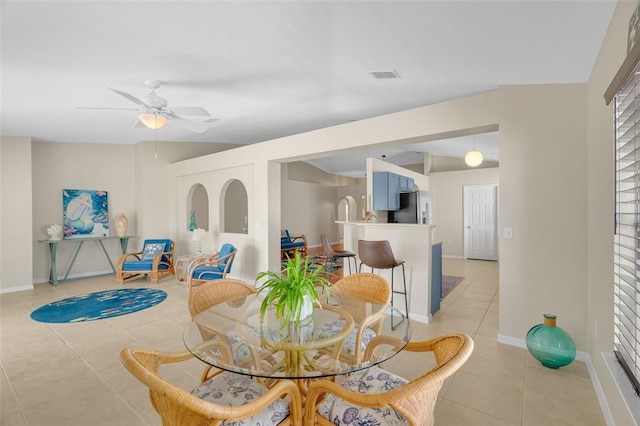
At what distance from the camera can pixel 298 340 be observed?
5.29 feet

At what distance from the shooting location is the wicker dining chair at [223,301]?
5.16 feet

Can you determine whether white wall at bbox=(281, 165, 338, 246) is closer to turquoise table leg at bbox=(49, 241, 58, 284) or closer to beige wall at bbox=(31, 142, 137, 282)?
beige wall at bbox=(31, 142, 137, 282)

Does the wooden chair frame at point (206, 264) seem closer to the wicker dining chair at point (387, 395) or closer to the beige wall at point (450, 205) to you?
the wicker dining chair at point (387, 395)

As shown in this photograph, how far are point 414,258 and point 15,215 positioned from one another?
6640mm

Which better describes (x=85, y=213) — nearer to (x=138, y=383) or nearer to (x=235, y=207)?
(x=235, y=207)

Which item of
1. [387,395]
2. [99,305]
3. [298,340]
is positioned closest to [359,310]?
[298,340]

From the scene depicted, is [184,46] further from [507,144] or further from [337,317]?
[507,144]

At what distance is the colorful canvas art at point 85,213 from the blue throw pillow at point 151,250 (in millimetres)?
1233

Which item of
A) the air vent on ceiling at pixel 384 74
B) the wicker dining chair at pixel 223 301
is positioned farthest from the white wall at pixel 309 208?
the wicker dining chair at pixel 223 301

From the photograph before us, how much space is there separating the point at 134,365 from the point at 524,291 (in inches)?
128

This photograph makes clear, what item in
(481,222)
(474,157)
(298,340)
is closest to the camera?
(298,340)

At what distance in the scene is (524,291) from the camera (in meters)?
2.98

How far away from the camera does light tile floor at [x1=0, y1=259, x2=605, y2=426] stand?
2055 millimetres

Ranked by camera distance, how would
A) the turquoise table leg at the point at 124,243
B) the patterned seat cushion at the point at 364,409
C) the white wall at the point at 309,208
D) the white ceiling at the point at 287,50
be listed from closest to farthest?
the patterned seat cushion at the point at 364,409
the white ceiling at the point at 287,50
the turquoise table leg at the point at 124,243
the white wall at the point at 309,208
